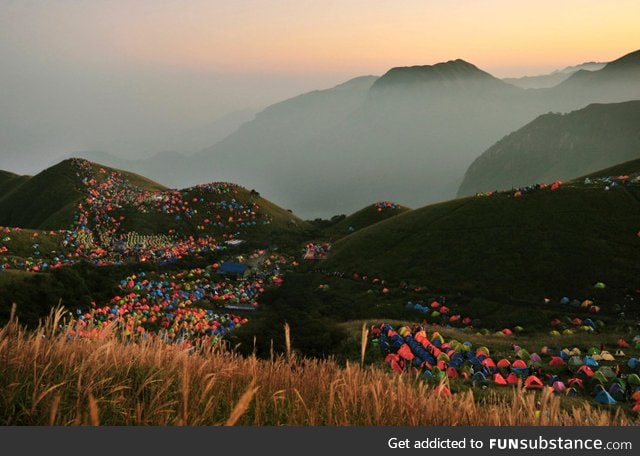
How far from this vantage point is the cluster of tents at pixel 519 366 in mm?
22453

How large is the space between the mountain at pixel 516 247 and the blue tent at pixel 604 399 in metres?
31.6

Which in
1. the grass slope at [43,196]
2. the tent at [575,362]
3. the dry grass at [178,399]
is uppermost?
the grass slope at [43,196]

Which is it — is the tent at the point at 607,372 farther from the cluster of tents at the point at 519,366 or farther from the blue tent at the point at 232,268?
the blue tent at the point at 232,268

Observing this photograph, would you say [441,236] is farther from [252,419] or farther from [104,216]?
[104,216]

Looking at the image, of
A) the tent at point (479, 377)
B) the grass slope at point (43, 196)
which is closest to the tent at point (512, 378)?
the tent at point (479, 377)

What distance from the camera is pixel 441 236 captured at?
75562mm

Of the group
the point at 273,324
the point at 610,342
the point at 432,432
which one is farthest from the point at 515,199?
the point at 432,432

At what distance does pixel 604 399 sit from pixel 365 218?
314 ft

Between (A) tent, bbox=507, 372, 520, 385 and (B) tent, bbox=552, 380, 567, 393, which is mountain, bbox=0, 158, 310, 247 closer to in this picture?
(A) tent, bbox=507, 372, 520, 385

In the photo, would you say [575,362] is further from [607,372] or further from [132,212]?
[132,212]

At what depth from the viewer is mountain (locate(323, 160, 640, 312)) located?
5422cm

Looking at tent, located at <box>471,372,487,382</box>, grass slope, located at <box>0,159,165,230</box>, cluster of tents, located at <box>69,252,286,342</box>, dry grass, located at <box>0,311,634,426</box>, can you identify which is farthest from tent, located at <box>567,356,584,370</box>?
grass slope, located at <box>0,159,165,230</box>

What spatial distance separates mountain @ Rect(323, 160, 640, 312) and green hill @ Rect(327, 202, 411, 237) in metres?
25.0

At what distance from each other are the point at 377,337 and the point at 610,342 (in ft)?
59.0
